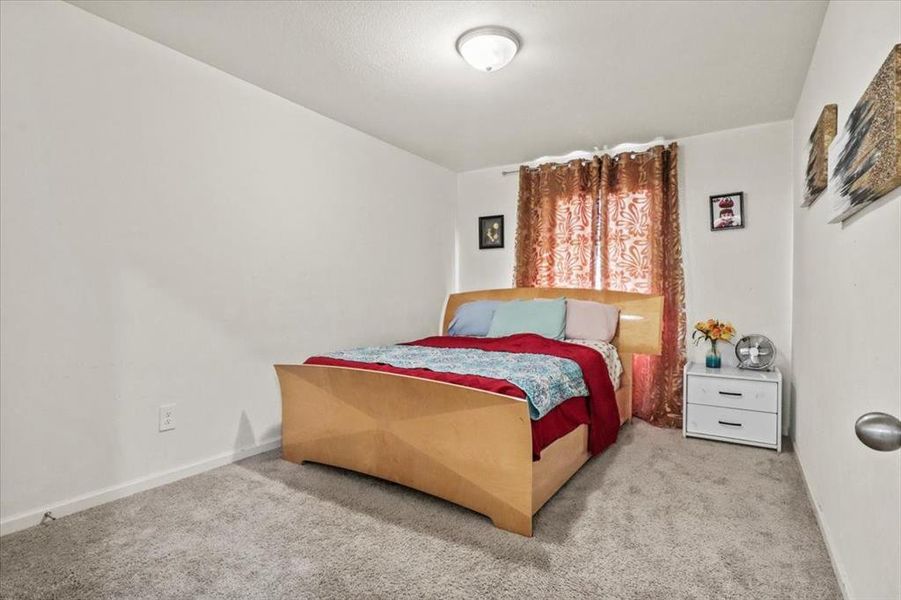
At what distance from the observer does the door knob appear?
606 mm

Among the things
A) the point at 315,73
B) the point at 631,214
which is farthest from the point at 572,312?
the point at 315,73

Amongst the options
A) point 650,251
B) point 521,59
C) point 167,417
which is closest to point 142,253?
point 167,417

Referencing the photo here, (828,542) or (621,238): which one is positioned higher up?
(621,238)

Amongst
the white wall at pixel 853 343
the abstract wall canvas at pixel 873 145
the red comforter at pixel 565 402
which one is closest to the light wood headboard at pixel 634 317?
the red comforter at pixel 565 402

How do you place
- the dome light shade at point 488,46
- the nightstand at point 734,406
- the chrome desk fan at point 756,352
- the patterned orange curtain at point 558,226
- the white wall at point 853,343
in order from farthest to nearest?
the patterned orange curtain at point 558,226, the chrome desk fan at point 756,352, the nightstand at point 734,406, the dome light shade at point 488,46, the white wall at point 853,343

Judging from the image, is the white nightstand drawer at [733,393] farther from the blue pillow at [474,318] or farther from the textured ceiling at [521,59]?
the textured ceiling at [521,59]

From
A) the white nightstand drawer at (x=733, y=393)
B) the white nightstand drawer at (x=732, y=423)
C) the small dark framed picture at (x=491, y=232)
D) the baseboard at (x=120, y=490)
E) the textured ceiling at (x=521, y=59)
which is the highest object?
the textured ceiling at (x=521, y=59)

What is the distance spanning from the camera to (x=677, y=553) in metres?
1.72

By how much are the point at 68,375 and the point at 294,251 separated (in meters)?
1.37

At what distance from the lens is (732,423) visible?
297 cm

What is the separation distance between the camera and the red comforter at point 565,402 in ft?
6.53

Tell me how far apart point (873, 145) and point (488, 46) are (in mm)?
1595

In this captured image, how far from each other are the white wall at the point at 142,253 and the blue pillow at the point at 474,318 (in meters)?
0.96

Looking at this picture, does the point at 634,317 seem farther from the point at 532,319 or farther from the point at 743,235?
the point at 743,235
